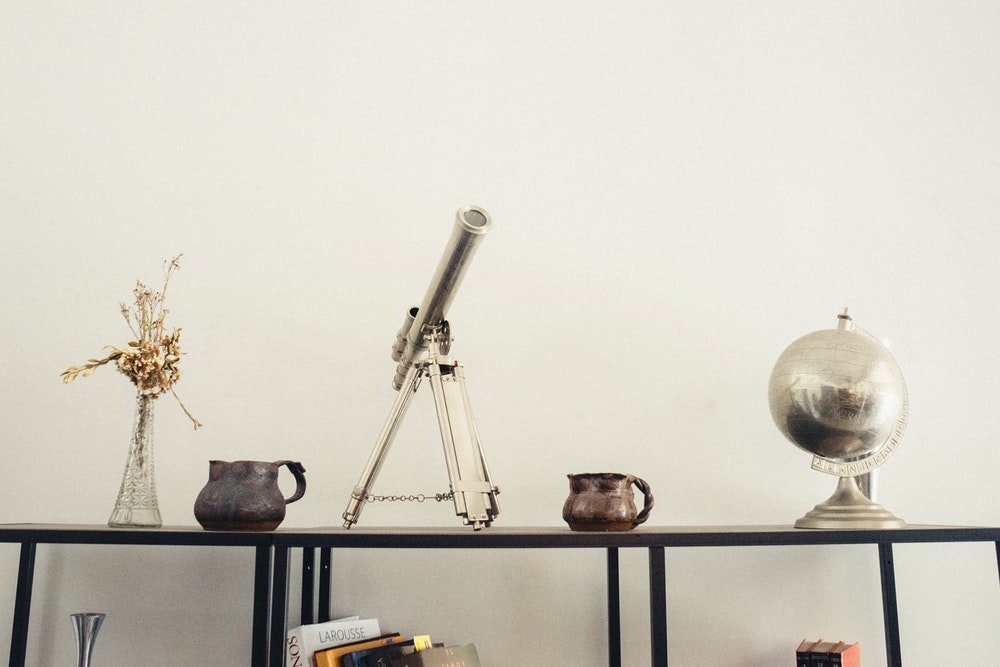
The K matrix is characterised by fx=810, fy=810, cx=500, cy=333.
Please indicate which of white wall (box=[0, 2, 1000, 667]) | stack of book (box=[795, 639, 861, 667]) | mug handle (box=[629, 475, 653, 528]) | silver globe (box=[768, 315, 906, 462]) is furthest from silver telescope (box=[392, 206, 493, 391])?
stack of book (box=[795, 639, 861, 667])

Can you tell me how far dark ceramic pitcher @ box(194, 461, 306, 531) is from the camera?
1113 mm

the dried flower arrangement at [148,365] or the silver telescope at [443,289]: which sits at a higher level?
the silver telescope at [443,289]

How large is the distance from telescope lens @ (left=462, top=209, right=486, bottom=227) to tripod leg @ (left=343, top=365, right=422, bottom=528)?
24cm

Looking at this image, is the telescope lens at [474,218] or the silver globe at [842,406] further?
the silver globe at [842,406]

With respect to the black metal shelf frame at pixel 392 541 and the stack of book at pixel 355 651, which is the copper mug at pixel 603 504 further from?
the stack of book at pixel 355 651

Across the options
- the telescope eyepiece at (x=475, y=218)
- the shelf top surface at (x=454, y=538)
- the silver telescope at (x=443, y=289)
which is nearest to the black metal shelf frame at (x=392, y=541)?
the shelf top surface at (x=454, y=538)

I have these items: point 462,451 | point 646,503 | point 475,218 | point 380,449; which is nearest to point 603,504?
point 646,503

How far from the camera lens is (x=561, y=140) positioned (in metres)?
1.58

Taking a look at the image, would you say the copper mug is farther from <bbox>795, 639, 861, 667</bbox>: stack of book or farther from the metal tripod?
<bbox>795, 639, 861, 667</bbox>: stack of book

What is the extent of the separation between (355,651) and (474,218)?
622 millimetres

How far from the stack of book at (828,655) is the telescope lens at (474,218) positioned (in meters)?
0.82

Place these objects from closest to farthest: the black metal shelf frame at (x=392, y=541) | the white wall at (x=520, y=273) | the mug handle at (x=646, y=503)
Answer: the black metal shelf frame at (x=392, y=541)
the mug handle at (x=646, y=503)
the white wall at (x=520, y=273)

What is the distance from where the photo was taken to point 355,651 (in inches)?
44.3

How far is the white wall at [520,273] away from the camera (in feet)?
4.65
